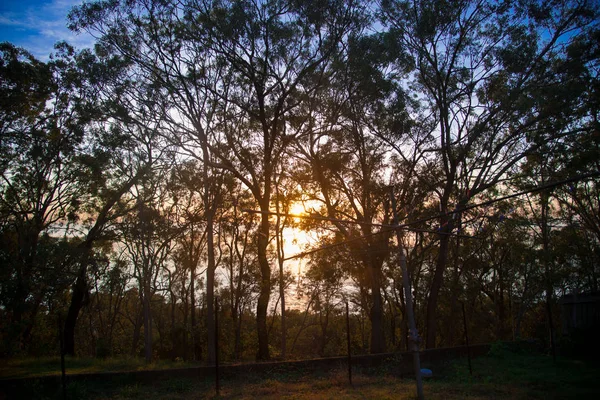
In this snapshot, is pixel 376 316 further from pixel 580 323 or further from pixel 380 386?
pixel 380 386

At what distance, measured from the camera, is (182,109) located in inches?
788

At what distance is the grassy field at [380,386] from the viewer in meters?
11.0

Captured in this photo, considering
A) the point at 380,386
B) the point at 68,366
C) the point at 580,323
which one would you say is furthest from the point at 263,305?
the point at 580,323

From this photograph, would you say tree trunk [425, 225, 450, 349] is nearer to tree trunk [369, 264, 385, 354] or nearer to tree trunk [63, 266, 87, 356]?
tree trunk [369, 264, 385, 354]

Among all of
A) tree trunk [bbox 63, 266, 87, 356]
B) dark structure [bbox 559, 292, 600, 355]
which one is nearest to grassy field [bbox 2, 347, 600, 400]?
dark structure [bbox 559, 292, 600, 355]

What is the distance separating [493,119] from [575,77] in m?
3.21

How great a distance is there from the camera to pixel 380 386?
1252 centimetres

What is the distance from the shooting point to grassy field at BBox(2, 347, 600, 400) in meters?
11.0

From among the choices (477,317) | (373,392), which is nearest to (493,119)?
(373,392)

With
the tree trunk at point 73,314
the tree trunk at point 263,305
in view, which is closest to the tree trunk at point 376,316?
the tree trunk at point 263,305

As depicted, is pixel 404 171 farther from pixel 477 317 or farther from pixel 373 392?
pixel 477 317

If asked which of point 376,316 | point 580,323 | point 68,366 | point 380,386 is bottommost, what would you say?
point 380,386

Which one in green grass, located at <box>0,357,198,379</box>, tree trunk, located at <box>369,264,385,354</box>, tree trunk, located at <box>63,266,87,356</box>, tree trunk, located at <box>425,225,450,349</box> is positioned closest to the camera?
green grass, located at <box>0,357,198,379</box>

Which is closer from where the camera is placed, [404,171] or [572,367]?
[572,367]
